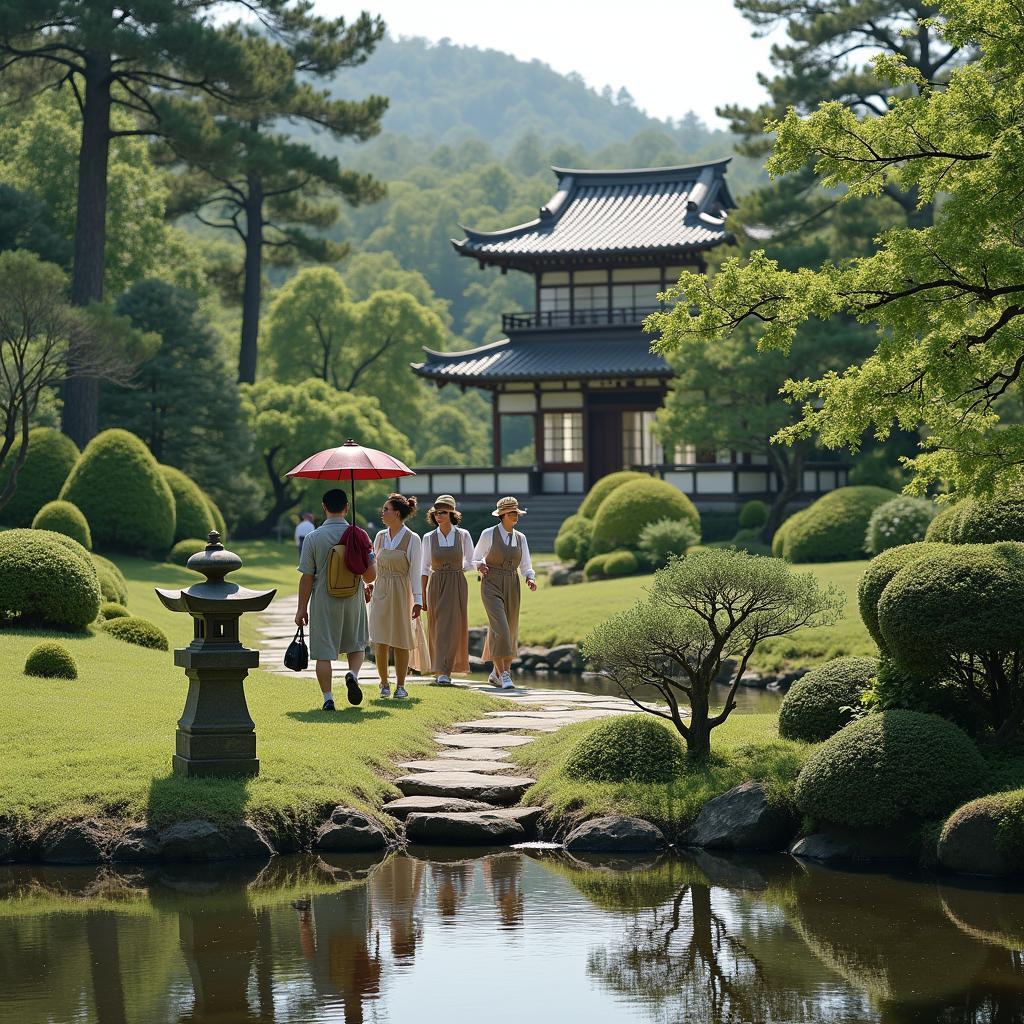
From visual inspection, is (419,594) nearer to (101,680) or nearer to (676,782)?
(101,680)

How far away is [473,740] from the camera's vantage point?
41.4 ft

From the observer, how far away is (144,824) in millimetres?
9492

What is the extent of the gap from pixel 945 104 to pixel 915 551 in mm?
3022

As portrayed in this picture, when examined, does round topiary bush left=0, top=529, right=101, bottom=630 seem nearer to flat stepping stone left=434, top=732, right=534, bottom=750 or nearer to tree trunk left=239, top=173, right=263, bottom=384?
flat stepping stone left=434, top=732, right=534, bottom=750

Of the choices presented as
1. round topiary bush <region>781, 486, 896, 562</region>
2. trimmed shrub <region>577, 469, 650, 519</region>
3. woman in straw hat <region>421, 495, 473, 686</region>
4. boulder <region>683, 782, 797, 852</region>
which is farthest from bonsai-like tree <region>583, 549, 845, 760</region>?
trimmed shrub <region>577, 469, 650, 519</region>

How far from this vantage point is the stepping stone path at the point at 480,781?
33.1 ft

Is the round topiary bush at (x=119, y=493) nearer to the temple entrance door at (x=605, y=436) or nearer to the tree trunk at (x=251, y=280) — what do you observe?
the temple entrance door at (x=605, y=436)

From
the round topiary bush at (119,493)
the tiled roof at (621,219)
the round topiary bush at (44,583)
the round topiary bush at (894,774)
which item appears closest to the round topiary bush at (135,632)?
the round topiary bush at (44,583)

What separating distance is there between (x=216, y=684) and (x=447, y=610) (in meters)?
5.19

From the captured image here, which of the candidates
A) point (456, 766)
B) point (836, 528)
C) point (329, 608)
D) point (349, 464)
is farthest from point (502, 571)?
point (836, 528)

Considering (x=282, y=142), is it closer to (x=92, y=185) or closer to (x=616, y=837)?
(x=92, y=185)

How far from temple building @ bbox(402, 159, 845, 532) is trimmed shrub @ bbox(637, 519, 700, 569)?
971cm

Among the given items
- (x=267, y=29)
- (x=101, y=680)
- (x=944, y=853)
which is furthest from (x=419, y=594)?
(x=267, y=29)

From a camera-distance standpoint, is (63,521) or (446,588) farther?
(63,521)
